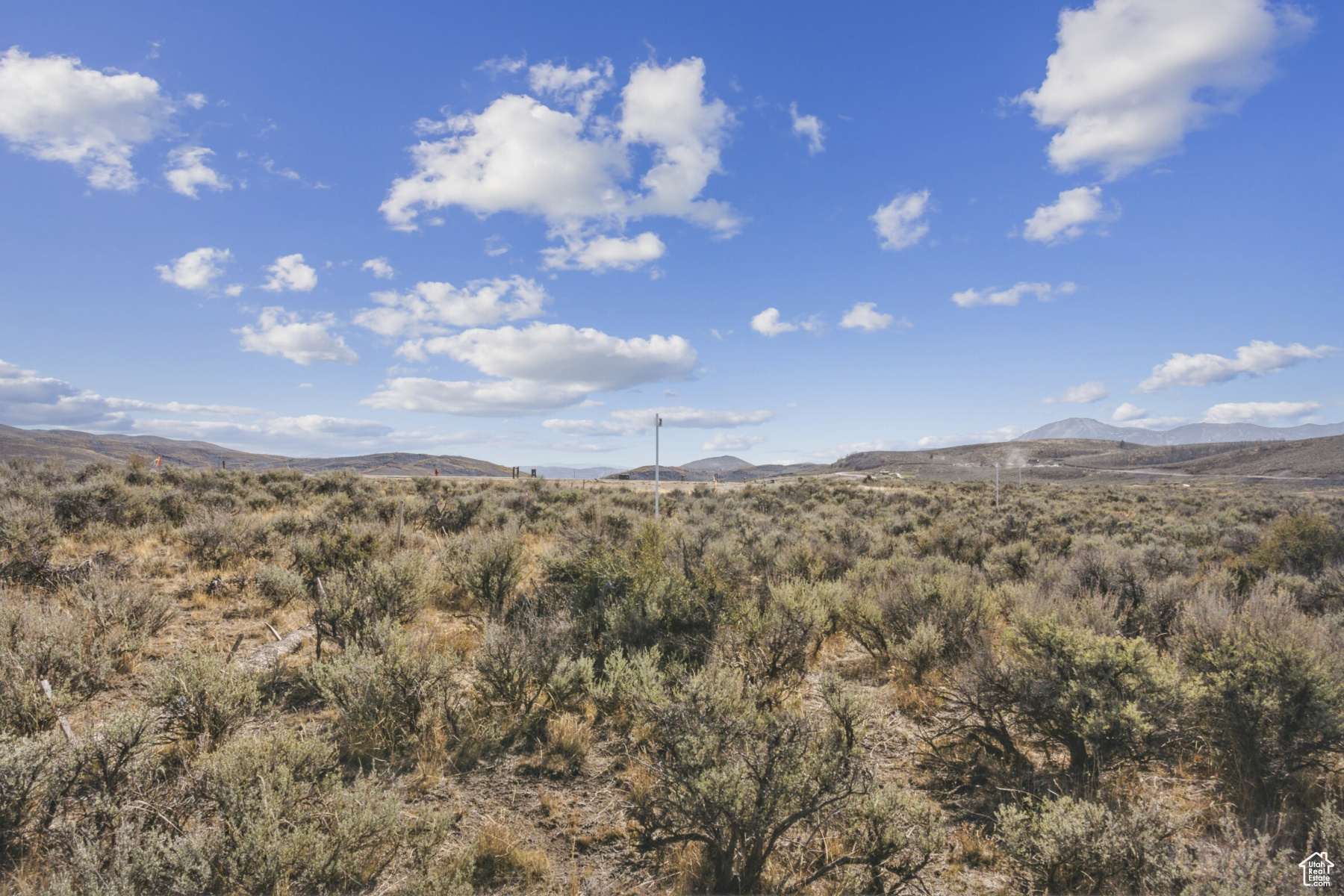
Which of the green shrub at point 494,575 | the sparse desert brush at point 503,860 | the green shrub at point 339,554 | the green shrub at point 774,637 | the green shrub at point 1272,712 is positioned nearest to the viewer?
the sparse desert brush at point 503,860

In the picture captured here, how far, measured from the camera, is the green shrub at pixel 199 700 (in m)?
4.31

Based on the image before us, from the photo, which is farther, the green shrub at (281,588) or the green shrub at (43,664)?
the green shrub at (281,588)

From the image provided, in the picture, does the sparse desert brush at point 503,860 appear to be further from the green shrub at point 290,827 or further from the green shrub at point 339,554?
the green shrub at point 339,554

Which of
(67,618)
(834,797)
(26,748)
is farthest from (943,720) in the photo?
(67,618)

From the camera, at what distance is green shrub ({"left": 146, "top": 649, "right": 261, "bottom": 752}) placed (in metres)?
4.31

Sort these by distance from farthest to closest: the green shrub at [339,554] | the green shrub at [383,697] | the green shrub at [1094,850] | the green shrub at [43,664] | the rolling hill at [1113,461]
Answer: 1. the rolling hill at [1113,461]
2. the green shrub at [339,554]
3. the green shrub at [383,697]
4. the green shrub at [43,664]
5. the green shrub at [1094,850]

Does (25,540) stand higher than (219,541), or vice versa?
(25,540)

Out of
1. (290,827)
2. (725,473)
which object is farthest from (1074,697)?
(725,473)

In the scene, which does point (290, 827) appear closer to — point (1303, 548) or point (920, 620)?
→ point (920, 620)

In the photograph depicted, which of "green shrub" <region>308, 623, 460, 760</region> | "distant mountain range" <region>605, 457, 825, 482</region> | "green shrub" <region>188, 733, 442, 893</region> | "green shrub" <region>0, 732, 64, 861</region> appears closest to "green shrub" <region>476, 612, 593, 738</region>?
"green shrub" <region>308, 623, 460, 760</region>

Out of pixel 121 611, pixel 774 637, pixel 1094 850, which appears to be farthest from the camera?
pixel 121 611

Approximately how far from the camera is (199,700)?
4379 millimetres

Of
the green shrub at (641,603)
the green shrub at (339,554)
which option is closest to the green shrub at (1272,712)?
the green shrub at (641,603)

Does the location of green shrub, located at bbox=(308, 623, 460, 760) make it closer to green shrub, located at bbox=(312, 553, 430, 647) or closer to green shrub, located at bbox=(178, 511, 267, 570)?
green shrub, located at bbox=(312, 553, 430, 647)
